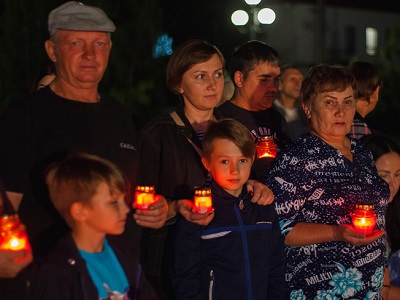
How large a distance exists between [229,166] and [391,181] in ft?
5.45

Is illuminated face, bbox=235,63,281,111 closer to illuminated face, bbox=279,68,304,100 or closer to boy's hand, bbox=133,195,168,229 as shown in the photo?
boy's hand, bbox=133,195,168,229

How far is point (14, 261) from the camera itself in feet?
11.9

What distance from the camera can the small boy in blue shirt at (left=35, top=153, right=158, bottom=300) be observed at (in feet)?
12.5

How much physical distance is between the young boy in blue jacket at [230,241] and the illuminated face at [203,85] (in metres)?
0.50

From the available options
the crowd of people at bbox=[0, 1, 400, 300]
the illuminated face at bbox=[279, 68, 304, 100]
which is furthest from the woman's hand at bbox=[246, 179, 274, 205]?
the illuminated face at bbox=[279, 68, 304, 100]

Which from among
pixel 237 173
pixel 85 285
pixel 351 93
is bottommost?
pixel 85 285

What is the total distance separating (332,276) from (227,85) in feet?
15.9

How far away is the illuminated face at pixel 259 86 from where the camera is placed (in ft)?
21.2

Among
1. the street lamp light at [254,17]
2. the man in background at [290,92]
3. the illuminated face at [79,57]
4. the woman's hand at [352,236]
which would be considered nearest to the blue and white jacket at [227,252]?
the woman's hand at [352,236]

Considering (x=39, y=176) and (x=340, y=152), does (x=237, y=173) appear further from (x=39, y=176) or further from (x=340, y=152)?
(x=39, y=176)

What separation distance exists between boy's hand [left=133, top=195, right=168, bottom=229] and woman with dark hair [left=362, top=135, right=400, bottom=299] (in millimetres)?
1984

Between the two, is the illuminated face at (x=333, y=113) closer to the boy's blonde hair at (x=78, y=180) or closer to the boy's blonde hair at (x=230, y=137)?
the boy's blonde hair at (x=230, y=137)

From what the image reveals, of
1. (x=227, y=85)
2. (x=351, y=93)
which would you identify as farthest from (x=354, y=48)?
(x=351, y=93)

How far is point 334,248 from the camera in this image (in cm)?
469
